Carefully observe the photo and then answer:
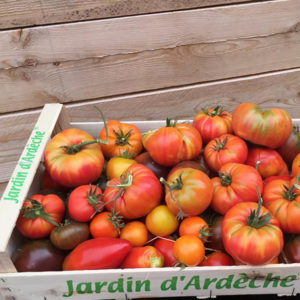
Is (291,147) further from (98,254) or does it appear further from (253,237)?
(98,254)

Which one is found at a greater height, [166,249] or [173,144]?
[173,144]

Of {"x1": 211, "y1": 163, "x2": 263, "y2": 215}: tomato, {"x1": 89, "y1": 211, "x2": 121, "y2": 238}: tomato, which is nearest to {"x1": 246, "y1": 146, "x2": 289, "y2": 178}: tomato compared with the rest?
{"x1": 211, "y1": 163, "x2": 263, "y2": 215}: tomato

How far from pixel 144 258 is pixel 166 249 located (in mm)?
81

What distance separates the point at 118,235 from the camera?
0.87 meters

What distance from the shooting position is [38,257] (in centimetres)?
81

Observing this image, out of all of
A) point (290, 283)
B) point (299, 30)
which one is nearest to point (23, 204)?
point (290, 283)

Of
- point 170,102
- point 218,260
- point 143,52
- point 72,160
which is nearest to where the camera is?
point 218,260

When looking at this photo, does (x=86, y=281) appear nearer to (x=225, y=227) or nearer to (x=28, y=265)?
(x=28, y=265)

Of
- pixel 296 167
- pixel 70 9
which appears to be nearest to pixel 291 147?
pixel 296 167

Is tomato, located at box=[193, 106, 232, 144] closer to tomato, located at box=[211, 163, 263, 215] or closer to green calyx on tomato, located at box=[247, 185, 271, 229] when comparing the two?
tomato, located at box=[211, 163, 263, 215]

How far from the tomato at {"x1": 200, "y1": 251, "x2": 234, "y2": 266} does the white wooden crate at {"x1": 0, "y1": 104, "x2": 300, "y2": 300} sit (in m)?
0.04

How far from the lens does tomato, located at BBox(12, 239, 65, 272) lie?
2.61ft

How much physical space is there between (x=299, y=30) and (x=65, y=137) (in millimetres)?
1173

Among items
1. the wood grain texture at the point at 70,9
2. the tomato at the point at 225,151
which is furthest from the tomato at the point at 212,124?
the wood grain texture at the point at 70,9
